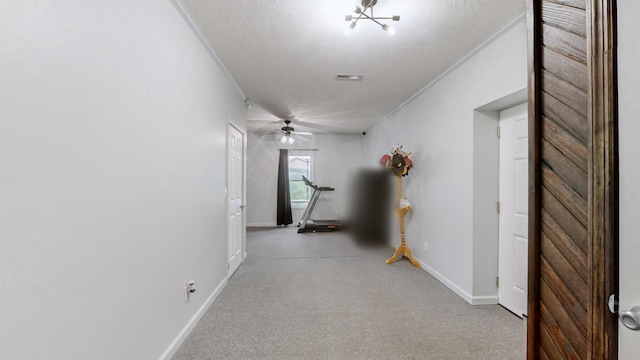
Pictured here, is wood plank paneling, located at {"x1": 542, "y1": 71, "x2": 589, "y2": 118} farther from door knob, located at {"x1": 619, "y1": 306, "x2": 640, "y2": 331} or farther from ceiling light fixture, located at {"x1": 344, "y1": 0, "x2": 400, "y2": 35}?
ceiling light fixture, located at {"x1": 344, "y1": 0, "x2": 400, "y2": 35}

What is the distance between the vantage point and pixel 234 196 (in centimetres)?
329

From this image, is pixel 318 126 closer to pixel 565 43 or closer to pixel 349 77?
pixel 349 77

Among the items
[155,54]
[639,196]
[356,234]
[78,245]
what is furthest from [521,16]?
[356,234]

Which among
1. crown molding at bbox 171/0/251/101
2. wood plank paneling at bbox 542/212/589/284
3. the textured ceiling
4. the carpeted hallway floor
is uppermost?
the textured ceiling

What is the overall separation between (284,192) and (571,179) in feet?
19.6

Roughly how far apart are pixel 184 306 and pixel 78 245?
1.13 meters

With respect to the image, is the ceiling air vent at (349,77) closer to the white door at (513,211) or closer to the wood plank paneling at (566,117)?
the white door at (513,211)

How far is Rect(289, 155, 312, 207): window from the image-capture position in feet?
22.2

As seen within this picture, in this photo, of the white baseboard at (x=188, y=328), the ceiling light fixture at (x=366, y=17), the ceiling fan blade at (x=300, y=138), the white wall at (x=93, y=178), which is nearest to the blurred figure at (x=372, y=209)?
the ceiling fan blade at (x=300, y=138)

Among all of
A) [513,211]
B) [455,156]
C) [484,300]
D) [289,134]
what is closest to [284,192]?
[289,134]

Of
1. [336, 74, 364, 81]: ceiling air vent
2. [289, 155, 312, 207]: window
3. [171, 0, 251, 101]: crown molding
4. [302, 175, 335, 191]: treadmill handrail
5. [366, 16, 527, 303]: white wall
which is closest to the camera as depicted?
[171, 0, 251, 101]: crown molding

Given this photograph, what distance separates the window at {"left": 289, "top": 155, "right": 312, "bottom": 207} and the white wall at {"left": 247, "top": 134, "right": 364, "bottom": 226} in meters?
0.21

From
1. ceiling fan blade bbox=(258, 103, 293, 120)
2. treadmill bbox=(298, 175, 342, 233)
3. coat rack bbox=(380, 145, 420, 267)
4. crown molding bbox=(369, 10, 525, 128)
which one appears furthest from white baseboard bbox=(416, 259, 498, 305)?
ceiling fan blade bbox=(258, 103, 293, 120)

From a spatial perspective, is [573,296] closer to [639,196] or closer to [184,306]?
[639,196]
